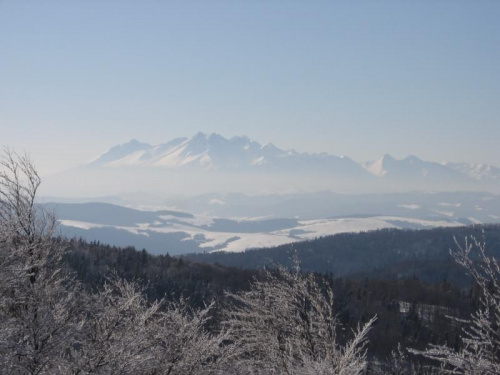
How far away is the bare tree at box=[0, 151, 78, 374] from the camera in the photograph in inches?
361

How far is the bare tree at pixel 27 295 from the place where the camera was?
918 centimetres

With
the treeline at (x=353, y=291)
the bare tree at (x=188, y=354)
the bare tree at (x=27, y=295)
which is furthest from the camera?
the treeline at (x=353, y=291)

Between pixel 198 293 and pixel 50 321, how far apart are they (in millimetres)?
113292

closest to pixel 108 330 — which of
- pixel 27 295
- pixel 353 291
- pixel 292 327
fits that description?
pixel 27 295

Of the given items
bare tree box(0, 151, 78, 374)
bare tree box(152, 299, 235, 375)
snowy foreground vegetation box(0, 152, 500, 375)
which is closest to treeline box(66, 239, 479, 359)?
bare tree box(152, 299, 235, 375)

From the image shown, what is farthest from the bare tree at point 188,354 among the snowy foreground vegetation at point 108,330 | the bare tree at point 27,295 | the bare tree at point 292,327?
the bare tree at point 27,295

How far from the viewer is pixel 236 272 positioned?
150125 millimetres

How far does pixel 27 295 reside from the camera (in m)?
10.8

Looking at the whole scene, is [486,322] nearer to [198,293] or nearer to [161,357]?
[161,357]

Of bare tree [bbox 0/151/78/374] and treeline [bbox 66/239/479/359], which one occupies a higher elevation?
bare tree [bbox 0/151/78/374]

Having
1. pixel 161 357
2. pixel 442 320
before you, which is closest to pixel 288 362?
pixel 161 357

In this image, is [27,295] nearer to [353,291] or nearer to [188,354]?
[188,354]

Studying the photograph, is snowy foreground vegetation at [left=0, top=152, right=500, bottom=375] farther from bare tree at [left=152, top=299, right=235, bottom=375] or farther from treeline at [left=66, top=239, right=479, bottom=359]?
treeline at [left=66, top=239, right=479, bottom=359]

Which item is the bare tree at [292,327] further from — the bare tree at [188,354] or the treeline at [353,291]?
the treeline at [353,291]
